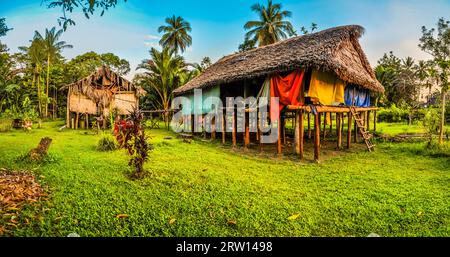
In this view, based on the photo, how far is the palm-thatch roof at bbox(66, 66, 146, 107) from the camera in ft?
56.3

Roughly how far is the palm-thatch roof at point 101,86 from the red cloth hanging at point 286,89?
1283cm

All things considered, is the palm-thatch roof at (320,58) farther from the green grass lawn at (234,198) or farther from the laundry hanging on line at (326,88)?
the green grass lawn at (234,198)

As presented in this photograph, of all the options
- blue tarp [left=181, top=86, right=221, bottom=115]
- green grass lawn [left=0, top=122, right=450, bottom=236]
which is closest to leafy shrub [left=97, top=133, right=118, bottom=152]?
green grass lawn [left=0, top=122, right=450, bottom=236]

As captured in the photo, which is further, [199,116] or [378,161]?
[199,116]

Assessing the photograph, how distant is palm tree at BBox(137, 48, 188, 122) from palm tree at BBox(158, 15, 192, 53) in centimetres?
684

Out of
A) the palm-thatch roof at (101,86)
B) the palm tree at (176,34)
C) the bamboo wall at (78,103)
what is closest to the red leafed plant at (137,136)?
the palm-thatch roof at (101,86)

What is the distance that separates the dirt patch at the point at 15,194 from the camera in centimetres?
334

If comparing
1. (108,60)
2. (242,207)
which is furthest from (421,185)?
(108,60)

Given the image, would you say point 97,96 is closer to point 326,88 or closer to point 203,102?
point 203,102

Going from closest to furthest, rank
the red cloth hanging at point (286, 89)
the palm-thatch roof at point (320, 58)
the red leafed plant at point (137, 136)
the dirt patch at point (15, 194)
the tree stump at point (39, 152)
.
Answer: the dirt patch at point (15, 194), the red leafed plant at point (137, 136), the tree stump at point (39, 152), the palm-thatch roof at point (320, 58), the red cloth hanging at point (286, 89)

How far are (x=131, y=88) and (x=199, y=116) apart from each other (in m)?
7.49

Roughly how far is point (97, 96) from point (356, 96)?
50.4ft
